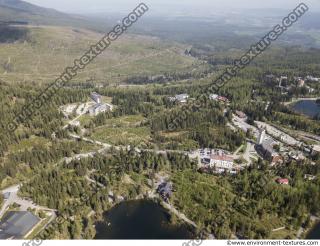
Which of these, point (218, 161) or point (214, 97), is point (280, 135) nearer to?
point (218, 161)

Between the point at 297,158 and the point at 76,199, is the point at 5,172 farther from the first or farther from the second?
the point at 297,158

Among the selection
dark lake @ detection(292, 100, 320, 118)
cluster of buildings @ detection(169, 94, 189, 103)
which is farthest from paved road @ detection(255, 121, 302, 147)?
cluster of buildings @ detection(169, 94, 189, 103)

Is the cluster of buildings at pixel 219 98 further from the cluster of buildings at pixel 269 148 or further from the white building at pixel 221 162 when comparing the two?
the white building at pixel 221 162

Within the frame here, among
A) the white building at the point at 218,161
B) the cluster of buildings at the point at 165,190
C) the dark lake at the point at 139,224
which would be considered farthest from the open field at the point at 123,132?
the dark lake at the point at 139,224

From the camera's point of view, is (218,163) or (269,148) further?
(269,148)

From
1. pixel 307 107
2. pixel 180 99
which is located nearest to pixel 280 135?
pixel 307 107

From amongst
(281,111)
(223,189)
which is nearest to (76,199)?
(223,189)

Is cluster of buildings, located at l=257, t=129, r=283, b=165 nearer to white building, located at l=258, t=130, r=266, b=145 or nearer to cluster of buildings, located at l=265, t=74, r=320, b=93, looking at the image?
white building, located at l=258, t=130, r=266, b=145
